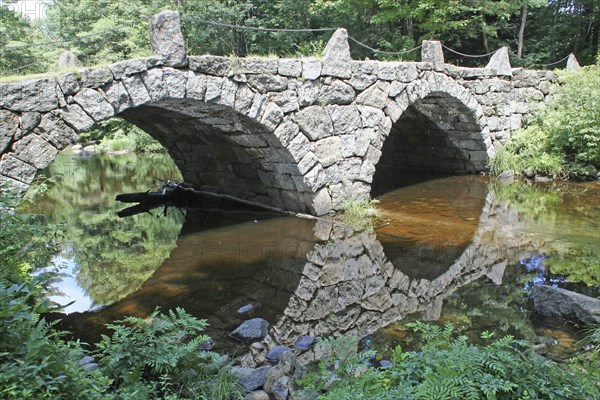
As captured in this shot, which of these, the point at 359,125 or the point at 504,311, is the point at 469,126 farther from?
the point at 504,311

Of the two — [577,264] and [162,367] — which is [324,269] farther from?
[162,367]

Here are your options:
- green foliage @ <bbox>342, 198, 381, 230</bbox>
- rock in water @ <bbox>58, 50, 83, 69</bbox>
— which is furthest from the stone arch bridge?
rock in water @ <bbox>58, 50, 83, 69</bbox>

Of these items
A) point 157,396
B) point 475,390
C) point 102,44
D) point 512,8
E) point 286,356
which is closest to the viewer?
point 475,390

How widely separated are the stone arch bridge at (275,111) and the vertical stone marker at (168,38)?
1cm

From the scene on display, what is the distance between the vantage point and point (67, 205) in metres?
11.0

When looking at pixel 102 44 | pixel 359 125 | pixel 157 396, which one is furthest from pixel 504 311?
pixel 102 44

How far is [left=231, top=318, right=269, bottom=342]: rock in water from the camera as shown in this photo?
4445 millimetres

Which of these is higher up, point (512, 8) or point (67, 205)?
point (512, 8)

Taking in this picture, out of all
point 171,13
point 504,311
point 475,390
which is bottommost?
point 504,311

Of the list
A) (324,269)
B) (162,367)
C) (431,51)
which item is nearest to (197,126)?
(324,269)

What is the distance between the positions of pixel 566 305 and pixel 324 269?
2778 millimetres

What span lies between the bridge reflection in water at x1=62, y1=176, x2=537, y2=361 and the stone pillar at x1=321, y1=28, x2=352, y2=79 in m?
2.45

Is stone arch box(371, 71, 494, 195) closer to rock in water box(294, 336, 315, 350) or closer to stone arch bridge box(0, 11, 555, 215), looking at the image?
stone arch bridge box(0, 11, 555, 215)

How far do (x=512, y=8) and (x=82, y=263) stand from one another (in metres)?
16.6
